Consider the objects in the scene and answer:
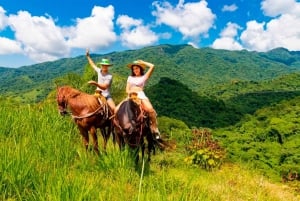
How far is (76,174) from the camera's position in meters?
6.22

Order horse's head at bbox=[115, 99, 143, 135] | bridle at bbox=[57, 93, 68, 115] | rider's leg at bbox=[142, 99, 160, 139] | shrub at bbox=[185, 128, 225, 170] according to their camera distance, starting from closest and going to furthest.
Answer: horse's head at bbox=[115, 99, 143, 135] < rider's leg at bbox=[142, 99, 160, 139] < bridle at bbox=[57, 93, 68, 115] < shrub at bbox=[185, 128, 225, 170]

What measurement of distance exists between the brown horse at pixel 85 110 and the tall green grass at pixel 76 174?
0.73 m

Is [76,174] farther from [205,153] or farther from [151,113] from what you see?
[205,153]

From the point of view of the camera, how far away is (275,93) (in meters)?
181

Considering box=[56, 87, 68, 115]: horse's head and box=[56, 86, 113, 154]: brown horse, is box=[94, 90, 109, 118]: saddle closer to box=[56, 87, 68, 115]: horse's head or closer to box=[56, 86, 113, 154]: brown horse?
box=[56, 86, 113, 154]: brown horse

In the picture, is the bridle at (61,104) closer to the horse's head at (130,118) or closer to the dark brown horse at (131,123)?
the dark brown horse at (131,123)

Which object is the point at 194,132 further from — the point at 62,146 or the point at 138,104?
the point at 62,146

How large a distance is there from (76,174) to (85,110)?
13.9 ft

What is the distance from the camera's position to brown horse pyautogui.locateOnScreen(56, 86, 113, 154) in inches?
406

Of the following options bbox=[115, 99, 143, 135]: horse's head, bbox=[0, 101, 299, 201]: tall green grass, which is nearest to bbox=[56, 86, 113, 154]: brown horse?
bbox=[0, 101, 299, 201]: tall green grass

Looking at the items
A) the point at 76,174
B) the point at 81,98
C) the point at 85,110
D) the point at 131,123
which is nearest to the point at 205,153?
the point at 131,123

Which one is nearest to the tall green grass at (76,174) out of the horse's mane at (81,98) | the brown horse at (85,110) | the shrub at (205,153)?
the shrub at (205,153)

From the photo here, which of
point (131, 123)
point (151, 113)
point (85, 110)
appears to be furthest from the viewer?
point (85, 110)

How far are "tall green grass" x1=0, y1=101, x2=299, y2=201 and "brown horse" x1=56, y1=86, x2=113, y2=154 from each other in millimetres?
730
